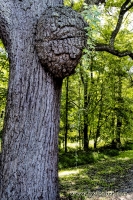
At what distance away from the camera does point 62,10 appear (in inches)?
127

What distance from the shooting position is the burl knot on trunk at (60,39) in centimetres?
311

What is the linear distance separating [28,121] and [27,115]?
3.0 inches

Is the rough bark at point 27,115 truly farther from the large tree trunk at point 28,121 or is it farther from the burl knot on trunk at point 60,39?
the burl knot on trunk at point 60,39

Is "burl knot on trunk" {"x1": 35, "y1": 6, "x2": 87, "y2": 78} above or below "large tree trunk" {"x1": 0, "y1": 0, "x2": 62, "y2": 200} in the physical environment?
above

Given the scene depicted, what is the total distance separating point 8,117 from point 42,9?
4.87 feet

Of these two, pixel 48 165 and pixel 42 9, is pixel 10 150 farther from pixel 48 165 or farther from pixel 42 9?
pixel 42 9

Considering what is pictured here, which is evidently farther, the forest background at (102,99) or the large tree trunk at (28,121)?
the forest background at (102,99)

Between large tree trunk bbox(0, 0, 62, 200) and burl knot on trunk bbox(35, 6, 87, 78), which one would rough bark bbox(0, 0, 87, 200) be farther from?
burl knot on trunk bbox(35, 6, 87, 78)

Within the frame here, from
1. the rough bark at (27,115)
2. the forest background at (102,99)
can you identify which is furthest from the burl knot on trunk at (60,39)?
the forest background at (102,99)

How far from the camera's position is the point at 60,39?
3.11 metres

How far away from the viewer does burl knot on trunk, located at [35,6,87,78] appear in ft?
10.2

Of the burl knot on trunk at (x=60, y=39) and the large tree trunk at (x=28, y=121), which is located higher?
the burl knot on trunk at (x=60, y=39)

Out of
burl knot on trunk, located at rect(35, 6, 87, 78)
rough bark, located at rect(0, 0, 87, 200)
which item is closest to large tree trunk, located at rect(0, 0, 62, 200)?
rough bark, located at rect(0, 0, 87, 200)

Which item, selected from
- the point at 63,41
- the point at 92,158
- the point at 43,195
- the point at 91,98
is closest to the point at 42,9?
the point at 63,41
